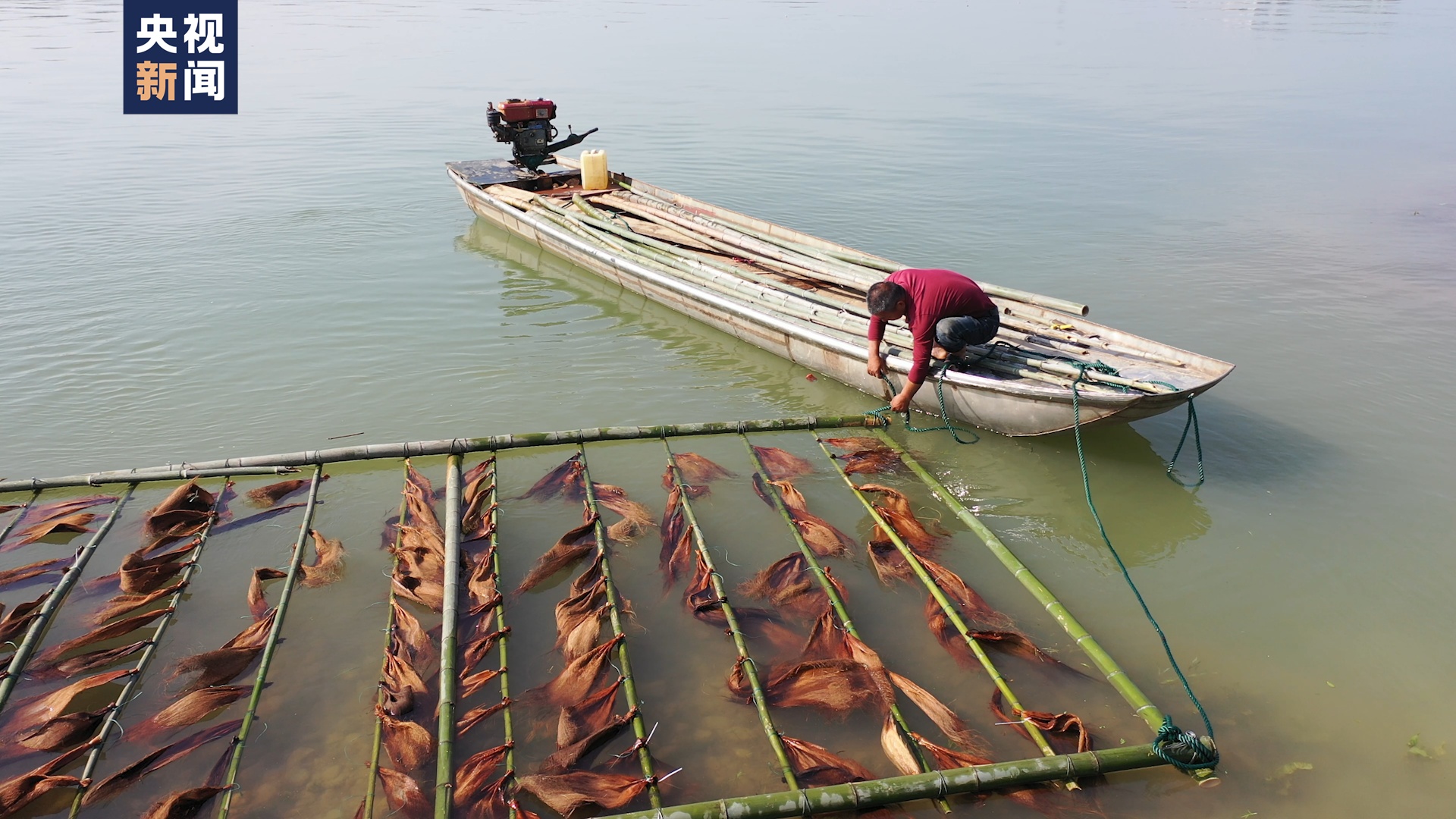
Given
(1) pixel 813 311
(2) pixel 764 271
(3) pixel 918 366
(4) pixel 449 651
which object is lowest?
(4) pixel 449 651

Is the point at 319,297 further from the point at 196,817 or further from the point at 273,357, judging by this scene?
the point at 196,817

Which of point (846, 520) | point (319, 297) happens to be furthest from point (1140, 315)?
point (319, 297)

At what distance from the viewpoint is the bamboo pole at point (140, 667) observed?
3854mm

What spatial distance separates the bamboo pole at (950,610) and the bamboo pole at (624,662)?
1798 millimetres

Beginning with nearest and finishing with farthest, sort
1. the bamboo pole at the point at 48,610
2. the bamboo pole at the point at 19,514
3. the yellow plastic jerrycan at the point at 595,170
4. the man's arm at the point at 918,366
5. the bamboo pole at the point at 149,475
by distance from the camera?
the bamboo pole at the point at 48,610
the bamboo pole at the point at 19,514
the bamboo pole at the point at 149,475
the man's arm at the point at 918,366
the yellow plastic jerrycan at the point at 595,170

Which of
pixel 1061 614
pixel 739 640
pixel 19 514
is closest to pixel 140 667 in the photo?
pixel 19 514

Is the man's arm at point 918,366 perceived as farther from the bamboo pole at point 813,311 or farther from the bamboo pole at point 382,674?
the bamboo pole at point 382,674

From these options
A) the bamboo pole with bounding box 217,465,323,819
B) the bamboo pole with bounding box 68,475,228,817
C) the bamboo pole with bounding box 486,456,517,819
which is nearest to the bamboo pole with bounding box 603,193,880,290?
the bamboo pole with bounding box 486,456,517,819

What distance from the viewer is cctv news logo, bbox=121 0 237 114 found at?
1727 centimetres

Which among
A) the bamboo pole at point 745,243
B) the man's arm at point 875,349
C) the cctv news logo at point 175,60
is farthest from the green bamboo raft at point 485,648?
the cctv news logo at point 175,60

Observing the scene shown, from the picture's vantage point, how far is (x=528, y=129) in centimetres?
1253

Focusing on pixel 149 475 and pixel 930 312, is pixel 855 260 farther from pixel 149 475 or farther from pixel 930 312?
pixel 149 475

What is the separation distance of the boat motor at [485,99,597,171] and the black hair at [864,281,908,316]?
7.18 meters

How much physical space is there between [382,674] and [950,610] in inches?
123
